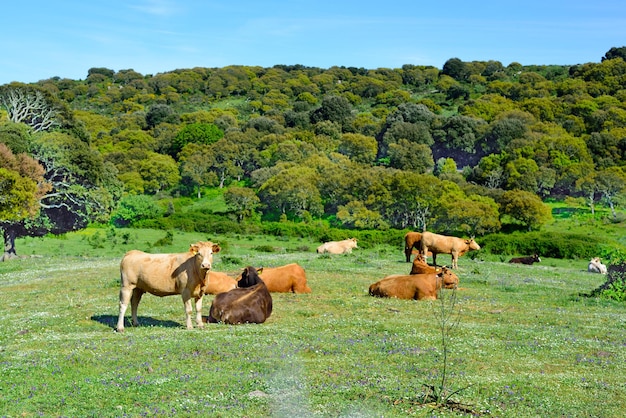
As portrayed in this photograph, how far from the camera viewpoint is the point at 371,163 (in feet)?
403

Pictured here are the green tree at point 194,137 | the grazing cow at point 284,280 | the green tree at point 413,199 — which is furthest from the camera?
the green tree at point 194,137

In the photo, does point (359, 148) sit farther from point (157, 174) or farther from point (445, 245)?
point (445, 245)

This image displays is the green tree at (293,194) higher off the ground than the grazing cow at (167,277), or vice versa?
the grazing cow at (167,277)

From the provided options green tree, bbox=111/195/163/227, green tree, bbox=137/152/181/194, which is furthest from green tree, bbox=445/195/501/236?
green tree, bbox=137/152/181/194

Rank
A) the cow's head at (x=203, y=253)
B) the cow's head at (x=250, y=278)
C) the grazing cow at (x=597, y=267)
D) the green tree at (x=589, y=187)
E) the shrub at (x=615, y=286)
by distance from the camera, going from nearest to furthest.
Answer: the cow's head at (x=203, y=253)
the cow's head at (x=250, y=278)
the shrub at (x=615, y=286)
the grazing cow at (x=597, y=267)
the green tree at (x=589, y=187)

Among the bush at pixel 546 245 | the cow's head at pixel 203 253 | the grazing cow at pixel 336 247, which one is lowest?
the bush at pixel 546 245

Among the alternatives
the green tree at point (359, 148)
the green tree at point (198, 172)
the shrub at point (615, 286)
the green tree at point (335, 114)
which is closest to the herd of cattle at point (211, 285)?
the shrub at point (615, 286)

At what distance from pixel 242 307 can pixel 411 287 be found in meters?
7.57

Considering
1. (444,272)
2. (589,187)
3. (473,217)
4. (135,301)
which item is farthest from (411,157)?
(135,301)

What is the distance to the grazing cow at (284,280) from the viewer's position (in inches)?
937

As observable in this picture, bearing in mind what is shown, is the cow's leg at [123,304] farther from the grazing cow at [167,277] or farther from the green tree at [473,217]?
the green tree at [473,217]

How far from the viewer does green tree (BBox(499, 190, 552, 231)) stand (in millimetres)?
74062

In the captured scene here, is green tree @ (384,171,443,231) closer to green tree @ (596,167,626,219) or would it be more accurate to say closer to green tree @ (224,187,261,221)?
green tree @ (224,187,261,221)

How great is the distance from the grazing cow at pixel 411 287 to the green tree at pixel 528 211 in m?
54.7
